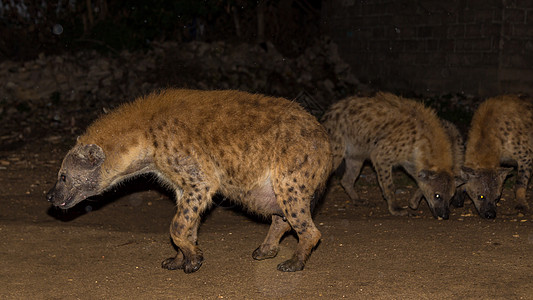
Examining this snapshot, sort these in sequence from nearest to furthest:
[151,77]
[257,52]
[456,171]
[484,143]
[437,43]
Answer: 1. [456,171]
2. [484,143]
3. [437,43]
4. [151,77]
5. [257,52]

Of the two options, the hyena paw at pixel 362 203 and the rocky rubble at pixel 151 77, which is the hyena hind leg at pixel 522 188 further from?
the rocky rubble at pixel 151 77

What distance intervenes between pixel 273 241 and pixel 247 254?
205mm

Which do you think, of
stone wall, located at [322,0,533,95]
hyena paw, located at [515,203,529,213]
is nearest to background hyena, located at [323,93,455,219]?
hyena paw, located at [515,203,529,213]

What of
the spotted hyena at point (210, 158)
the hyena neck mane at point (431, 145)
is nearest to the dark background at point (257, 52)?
the hyena neck mane at point (431, 145)

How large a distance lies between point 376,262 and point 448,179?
1934 mm

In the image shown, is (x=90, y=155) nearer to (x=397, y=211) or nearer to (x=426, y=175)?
(x=397, y=211)

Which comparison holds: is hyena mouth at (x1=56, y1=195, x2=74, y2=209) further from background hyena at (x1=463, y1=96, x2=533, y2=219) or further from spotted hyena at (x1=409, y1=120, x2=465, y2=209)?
background hyena at (x1=463, y1=96, x2=533, y2=219)

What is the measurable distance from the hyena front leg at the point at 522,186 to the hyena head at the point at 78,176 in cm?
389

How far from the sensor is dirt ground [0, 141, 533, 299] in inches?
136

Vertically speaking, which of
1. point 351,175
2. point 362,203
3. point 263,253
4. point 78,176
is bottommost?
point 362,203

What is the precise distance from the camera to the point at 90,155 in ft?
12.9

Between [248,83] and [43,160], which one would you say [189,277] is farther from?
[248,83]

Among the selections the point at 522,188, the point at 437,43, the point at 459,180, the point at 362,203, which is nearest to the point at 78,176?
the point at 362,203

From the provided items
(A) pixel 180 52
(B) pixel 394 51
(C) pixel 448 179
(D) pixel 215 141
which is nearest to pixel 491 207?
(C) pixel 448 179
